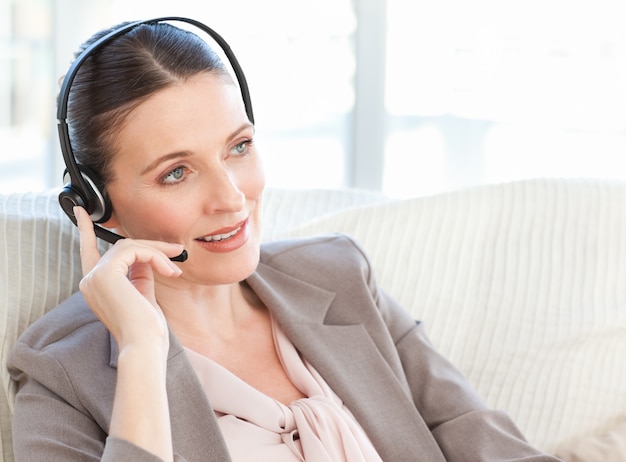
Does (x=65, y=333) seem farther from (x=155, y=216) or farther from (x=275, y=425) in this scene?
(x=275, y=425)

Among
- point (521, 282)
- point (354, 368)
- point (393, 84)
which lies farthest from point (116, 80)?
point (393, 84)

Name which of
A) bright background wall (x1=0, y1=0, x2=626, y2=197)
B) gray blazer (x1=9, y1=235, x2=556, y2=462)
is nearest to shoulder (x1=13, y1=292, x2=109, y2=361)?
gray blazer (x1=9, y1=235, x2=556, y2=462)

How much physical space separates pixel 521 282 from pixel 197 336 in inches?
29.1

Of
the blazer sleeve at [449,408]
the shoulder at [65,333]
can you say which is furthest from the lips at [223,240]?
the blazer sleeve at [449,408]

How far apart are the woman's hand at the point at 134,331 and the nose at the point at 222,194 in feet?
0.28

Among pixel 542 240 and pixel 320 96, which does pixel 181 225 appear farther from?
pixel 320 96

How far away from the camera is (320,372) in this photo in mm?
1541

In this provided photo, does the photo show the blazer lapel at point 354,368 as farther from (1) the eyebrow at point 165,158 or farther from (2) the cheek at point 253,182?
(1) the eyebrow at point 165,158

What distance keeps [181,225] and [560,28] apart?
2146mm

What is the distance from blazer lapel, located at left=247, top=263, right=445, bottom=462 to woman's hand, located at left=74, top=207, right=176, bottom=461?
284mm

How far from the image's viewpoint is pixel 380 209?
6.46 feet

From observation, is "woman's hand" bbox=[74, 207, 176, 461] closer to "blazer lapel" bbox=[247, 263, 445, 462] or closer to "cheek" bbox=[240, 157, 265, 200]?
"cheek" bbox=[240, 157, 265, 200]

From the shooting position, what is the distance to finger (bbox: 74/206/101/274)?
1394 millimetres

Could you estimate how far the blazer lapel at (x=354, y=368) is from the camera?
152 cm
